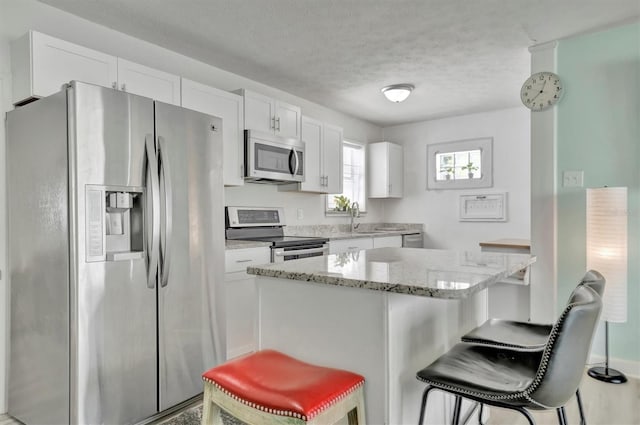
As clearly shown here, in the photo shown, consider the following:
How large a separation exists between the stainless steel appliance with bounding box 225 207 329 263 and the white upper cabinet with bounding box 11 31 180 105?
4.62 ft

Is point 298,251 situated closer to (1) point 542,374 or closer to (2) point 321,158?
(2) point 321,158

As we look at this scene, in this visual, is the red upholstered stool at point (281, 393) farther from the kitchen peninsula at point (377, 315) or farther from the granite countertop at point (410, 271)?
the granite countertop at point (410, 271)

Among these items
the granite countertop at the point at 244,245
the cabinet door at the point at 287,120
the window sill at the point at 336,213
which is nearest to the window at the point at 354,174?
the window sill at the point at 336,213

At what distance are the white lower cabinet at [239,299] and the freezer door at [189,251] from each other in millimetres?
336

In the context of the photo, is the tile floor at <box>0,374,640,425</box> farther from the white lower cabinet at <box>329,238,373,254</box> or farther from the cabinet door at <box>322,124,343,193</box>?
the cabinet door at <box>322,124,343,193</box>

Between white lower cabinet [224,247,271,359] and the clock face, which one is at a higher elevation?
the clock face

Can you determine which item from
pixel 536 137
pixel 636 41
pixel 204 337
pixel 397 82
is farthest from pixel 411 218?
pixel 204 337

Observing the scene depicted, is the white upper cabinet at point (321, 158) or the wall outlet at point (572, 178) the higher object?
the white upper cabinet at point (321, 158)

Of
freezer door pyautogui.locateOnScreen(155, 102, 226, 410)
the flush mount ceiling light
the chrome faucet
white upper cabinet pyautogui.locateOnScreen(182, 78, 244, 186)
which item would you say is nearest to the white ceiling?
the flush mount ceiling light

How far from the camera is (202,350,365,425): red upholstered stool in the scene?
1098mm

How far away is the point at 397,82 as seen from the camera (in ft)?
13.0

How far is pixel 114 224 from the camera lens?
2156 mm

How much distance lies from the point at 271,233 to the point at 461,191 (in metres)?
2.75

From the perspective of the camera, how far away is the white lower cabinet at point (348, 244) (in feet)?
12.9
